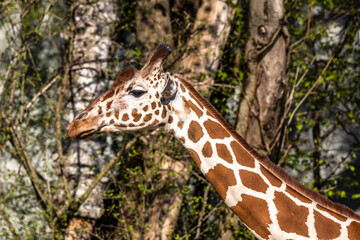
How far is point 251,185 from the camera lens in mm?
2775

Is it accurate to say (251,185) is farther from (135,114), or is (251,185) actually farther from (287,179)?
(135,114)

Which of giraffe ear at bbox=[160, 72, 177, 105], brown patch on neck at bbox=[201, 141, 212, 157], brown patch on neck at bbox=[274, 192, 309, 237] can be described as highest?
giraffe ear at bbox=[160, 72, 177, 105]

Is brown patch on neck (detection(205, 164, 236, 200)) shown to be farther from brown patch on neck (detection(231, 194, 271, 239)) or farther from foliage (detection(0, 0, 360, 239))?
foliage (detection(0, 0, 360, 239))

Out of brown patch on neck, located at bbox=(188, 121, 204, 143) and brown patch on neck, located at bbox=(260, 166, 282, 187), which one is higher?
brown patch on neck, located at bbox=(188, 121, 204, 143)

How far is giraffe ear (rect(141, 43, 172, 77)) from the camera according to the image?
2758 millimetres

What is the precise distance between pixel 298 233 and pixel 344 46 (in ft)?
13.1

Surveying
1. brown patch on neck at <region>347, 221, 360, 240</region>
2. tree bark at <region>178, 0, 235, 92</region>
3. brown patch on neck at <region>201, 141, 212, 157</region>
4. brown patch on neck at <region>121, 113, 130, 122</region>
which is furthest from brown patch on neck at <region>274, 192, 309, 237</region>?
tree bark at <region>178, 0, 235, 92</region>

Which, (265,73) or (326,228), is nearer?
(326,228)

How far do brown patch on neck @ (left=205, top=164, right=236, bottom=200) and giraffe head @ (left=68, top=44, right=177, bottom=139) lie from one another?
0.40 metres

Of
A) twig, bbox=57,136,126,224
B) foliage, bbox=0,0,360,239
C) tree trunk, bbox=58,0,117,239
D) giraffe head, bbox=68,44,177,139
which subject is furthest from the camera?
tree trunk, bbox=58,0,117,239

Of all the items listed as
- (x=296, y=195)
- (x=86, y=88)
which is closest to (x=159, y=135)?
(x=86, y=88)

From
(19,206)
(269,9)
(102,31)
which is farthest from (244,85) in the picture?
(19,206)

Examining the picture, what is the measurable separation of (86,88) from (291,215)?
3.36 m

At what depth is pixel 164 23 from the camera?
5707 mm
